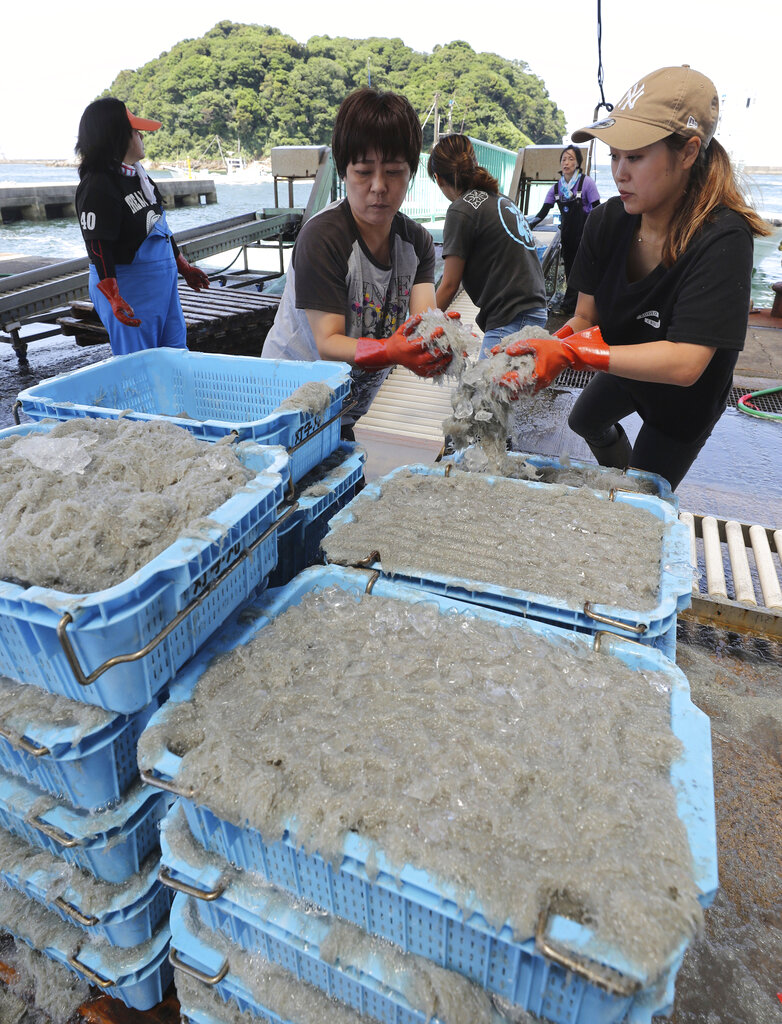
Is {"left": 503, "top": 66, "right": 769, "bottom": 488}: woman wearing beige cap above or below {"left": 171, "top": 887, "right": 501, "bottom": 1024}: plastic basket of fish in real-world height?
above

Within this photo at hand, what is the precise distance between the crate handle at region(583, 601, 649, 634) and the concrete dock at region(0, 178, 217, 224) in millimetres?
18636

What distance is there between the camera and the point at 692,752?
3.02 ft

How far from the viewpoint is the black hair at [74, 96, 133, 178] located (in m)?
2.75

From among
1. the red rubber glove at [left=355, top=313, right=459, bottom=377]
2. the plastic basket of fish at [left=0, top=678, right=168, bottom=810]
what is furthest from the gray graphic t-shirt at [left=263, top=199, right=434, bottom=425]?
the plastic basket of fish at [left=0, top=678, right=168, bottom=810]

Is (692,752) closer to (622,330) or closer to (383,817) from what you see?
(383,817)

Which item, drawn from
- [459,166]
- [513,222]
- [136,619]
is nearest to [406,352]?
[136,619]

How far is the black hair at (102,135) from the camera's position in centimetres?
275

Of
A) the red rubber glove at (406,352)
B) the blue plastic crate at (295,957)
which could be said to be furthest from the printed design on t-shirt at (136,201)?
the blue plastic crate at (295,957)

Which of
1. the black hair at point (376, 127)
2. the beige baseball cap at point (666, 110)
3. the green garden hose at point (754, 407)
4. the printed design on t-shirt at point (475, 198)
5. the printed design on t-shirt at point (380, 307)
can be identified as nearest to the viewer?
the beige baseball cap at point (666, 110)

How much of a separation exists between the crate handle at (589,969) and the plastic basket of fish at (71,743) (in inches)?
28.0

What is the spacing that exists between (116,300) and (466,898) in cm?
307

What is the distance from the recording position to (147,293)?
3154 mm

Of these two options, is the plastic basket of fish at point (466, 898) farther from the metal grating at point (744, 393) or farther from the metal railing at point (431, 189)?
the metal railing at point (431, 189)

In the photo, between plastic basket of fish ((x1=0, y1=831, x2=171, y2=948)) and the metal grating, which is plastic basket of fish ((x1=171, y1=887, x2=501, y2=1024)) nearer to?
plastic basket of fish ((x1=0, y1=831, x2=171, y2=948))
